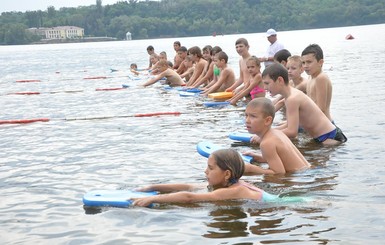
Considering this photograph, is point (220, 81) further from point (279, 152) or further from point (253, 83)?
point (279, 152)

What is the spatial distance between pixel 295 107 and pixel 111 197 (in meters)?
3.16

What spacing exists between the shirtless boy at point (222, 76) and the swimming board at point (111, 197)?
29.3ft

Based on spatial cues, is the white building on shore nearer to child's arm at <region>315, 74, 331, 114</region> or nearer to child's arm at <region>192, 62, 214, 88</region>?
child's arm at <region>192, 62, 214, 88</region>

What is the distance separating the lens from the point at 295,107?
805cm

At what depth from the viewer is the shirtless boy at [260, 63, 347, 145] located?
26.0ft

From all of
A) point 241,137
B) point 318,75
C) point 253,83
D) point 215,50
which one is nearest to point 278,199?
point 241,137

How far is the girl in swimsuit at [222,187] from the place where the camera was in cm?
579

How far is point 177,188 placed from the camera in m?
6.48

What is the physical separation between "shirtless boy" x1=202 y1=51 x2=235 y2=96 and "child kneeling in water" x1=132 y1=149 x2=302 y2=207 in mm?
8997

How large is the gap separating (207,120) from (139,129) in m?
1.57

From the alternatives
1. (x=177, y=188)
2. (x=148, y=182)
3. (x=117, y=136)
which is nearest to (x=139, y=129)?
(x=117, y=136)

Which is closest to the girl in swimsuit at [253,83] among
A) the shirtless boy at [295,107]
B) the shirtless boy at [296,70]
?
the shirtless boy at [296,70]

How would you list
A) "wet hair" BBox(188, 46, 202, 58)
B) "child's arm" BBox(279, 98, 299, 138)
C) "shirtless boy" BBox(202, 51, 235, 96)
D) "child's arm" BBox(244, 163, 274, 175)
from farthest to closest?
1. "wet hair" BBox(188, 46, 202, 58)
2. "shirtless boy" BBox(202, 51, 235, 96)
3. "child's arm" BBox(279, 98, 299, 138)
4. "child's arm" BBox(244, 163, 274, 175)

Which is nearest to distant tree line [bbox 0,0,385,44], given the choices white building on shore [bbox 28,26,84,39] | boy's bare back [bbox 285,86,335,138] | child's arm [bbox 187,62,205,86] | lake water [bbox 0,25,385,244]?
white building on shore [bbox 28,26,84,39]
